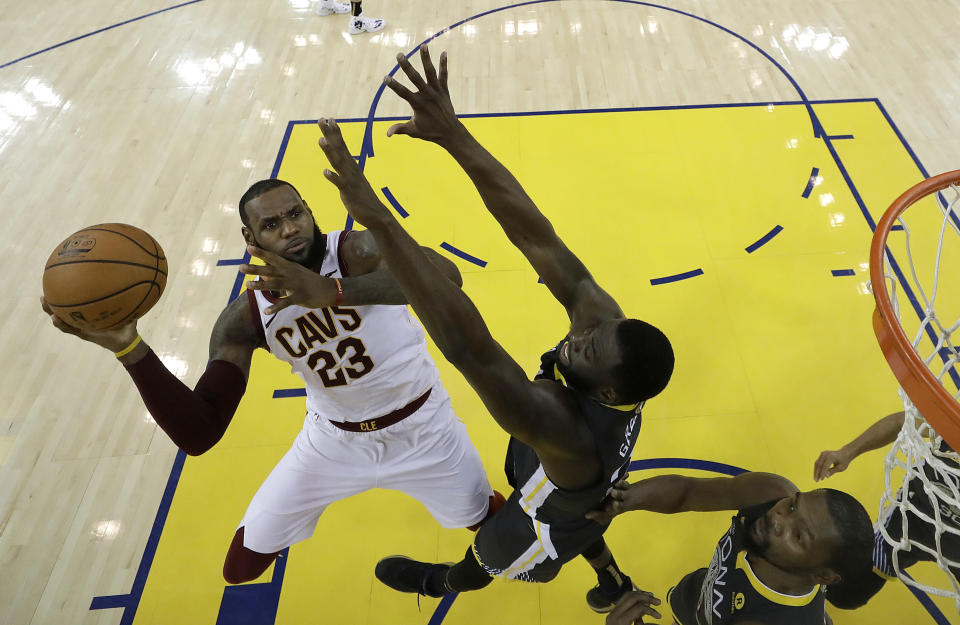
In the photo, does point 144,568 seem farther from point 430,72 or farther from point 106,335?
point 430,72

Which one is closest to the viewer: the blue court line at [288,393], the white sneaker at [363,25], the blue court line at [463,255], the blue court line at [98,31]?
the blue court line at [288,393]

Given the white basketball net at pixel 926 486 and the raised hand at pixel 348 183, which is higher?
the raised hand at pixel 348 183

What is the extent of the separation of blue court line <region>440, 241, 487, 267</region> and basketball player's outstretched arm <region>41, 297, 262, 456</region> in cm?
245

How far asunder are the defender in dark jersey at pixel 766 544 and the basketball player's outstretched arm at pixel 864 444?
2.00 feet

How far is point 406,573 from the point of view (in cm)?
323

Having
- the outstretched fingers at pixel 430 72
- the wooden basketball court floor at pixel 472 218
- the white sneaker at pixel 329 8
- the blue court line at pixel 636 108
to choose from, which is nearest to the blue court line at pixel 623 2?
the wooden basketball court floor at pixel 472 218

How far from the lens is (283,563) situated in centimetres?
359

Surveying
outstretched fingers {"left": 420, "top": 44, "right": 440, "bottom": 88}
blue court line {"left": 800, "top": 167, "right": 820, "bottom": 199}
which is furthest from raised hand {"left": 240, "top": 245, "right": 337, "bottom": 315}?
blue court line {"left": 800, "top": 167, "right": 820, "bottom": 199}

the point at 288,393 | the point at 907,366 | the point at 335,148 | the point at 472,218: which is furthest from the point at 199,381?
the point at 472,218

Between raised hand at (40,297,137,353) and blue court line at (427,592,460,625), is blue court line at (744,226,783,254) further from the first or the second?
raised hand at (40,297,137,353)

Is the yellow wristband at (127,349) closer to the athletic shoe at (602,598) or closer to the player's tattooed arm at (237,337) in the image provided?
the player's tattooed arm at (237,337)

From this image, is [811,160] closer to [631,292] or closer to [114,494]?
[631,292]

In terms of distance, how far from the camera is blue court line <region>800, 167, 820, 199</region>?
17.7 feet

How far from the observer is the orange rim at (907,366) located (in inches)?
73.5
